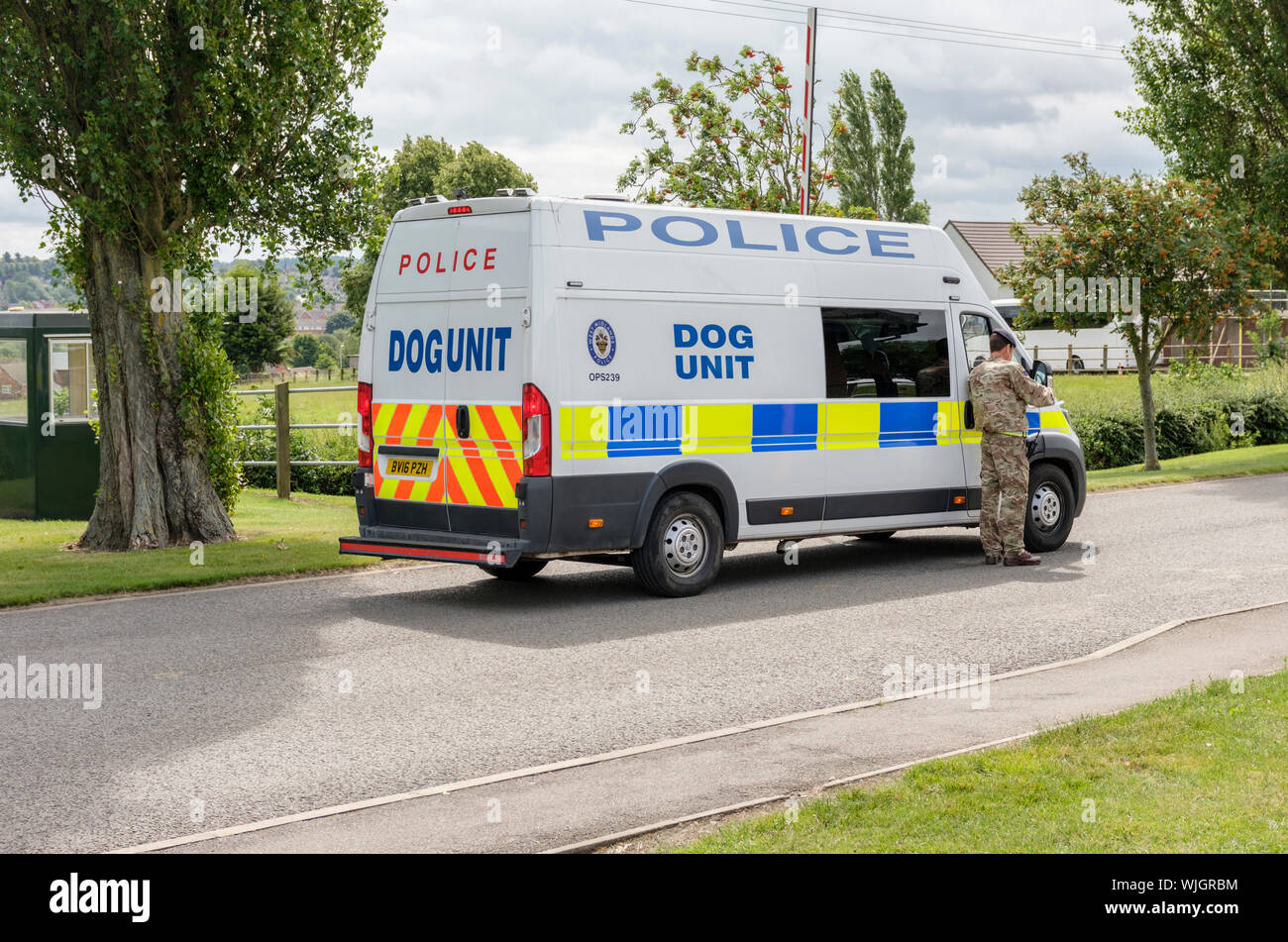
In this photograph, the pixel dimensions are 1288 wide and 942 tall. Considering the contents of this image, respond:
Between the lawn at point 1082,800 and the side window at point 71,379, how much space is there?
14.8 meters

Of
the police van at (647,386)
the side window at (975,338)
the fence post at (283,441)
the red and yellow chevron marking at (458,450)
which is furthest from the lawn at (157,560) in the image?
the side window at (975,338)

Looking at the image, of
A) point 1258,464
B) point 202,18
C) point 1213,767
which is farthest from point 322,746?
point 1258,464

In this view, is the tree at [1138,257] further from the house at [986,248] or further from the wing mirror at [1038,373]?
the house at [986,248]

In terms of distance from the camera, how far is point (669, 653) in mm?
8922

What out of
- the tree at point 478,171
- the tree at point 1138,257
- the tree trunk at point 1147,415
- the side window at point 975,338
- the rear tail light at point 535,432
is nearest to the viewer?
the rear tail light at point 535,432

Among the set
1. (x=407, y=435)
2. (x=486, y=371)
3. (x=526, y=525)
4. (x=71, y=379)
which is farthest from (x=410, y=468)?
(x=71, y=379)

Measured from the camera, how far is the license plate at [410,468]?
10891 mm

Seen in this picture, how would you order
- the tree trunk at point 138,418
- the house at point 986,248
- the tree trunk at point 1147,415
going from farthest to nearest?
the house at point 986,248 → the tree trunk at point 1147,415 → the tree trunk at point 138,418

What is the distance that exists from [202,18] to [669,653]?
25.9 ft

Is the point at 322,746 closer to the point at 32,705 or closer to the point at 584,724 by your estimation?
the point at 584,724

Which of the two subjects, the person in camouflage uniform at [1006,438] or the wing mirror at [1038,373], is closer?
the person in camouflage uniform at [1006,438]

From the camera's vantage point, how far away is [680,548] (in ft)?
36.2

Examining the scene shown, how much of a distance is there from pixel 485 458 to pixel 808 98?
13.2 m

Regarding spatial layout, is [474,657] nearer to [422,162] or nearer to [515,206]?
[515,206]
